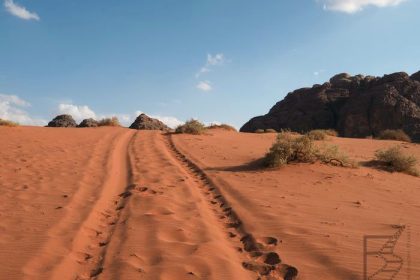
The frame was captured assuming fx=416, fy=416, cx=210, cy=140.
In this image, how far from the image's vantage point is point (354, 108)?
125 feet

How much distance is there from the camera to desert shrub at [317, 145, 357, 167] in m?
9.54

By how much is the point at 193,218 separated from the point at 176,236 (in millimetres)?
719

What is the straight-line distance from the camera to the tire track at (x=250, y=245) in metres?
3.79

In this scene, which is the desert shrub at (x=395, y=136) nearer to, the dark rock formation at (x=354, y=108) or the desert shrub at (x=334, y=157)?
the dark rock formation at (x=354, y=108)

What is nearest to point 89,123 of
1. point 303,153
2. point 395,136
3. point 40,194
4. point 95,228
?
point 395,136

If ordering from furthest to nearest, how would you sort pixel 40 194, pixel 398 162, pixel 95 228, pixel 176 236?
pixel 398 162 → pixel 40 194 → pixel 95 228 → pixel 176 236

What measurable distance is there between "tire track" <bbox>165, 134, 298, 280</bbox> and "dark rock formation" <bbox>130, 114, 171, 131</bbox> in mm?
18939

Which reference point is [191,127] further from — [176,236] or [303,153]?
[176,236]

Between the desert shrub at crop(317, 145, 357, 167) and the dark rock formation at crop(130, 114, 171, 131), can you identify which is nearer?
the desert shrub at crop(317, 145, 357, 167)

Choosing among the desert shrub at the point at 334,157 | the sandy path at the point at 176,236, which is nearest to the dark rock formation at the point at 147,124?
the desert shrub at the point at 334,157

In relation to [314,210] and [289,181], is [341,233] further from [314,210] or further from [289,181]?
[289,181]

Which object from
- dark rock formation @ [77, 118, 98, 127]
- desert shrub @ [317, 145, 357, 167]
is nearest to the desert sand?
desert shrub @ [317, 145, 357, 167]

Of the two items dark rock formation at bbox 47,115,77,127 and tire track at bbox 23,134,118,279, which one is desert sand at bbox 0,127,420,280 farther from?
dark rock formation at bbox 47,115,77,127

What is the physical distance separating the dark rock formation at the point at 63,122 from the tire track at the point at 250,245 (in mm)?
21444
